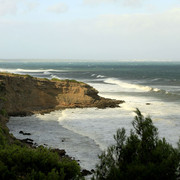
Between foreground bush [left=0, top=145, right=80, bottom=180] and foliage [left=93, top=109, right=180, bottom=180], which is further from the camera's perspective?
foreground bush [left=0, top=145, right=80, bottom=180]

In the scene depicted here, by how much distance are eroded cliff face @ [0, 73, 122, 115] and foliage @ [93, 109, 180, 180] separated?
2375 centimetres

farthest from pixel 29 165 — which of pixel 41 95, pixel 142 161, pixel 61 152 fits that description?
pixel 41 95

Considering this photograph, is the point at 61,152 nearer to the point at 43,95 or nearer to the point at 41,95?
the point at 41,95

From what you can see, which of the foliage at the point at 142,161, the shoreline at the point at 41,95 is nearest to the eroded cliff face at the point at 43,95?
the shoreline at the point at 41,95

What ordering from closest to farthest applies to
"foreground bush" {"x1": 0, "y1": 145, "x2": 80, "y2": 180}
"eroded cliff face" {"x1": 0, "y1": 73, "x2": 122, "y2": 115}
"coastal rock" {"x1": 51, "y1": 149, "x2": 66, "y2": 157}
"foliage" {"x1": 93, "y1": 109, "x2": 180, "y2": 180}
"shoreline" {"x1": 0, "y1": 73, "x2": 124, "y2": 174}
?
"foliage" {"x1": 93, "y1": 109, "x2": 180, "y2": 180}
"foreground bush" {"x1": 0, "y1": 145, "x2": 80, "y2": 180}
"coastal rock" {"x1": 51, "y1": 149, "x2": 66, "y2": 157}
"shoreline" {"x1": 0, "y1": 73, "x2": 124, "y2": 174}
"eroded cliff face" {"x1": 0, "y1": 73, "x2": 122, "y2": 115}

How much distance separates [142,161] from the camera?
1336cm

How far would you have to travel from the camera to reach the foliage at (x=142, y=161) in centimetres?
1212

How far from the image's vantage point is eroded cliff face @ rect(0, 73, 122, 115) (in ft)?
122

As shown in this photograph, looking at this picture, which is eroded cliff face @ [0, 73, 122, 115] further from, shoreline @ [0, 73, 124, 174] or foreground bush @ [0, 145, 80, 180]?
foreground bush @ [0, 145, 80, 180]

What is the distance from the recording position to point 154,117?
111 ft

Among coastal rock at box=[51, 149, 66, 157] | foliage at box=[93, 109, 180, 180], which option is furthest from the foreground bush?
coastal rock at box=[51, 149, 66, 157]

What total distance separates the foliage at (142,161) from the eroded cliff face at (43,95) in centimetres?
2375

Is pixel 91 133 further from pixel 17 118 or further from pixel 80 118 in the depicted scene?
pixel 17 118

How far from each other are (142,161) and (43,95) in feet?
96.7
